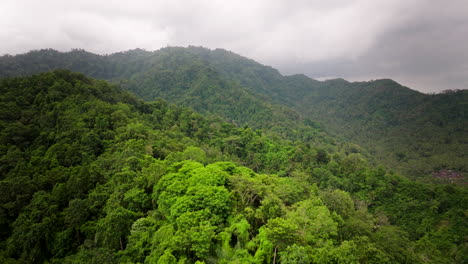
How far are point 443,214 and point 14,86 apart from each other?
89.6m

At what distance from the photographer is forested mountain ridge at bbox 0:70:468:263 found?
15.8 metres

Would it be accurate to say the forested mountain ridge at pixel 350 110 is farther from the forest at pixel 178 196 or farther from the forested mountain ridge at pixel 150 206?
the forested mountain ridge at pixel 150 206

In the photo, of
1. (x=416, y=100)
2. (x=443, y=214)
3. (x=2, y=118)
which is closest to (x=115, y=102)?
(x=2, y=118)

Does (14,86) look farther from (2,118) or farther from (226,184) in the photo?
(226,184)

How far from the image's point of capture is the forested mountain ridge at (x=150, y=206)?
51.9ft

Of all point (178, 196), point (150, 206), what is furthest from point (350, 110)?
point (178, 196)

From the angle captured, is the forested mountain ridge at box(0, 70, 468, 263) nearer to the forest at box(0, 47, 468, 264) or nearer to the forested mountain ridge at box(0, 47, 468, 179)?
the forest at box(0, 47, 468, 264)

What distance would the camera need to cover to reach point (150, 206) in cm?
2291

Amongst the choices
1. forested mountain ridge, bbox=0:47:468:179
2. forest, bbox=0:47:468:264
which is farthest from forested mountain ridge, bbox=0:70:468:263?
forested mountain ridge, bbox=0:47:468:179

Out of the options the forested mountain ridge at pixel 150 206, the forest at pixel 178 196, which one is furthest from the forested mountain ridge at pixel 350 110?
the forested mountain ridge at pixel 150 206

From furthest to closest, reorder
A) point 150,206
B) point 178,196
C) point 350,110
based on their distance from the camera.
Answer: point 350,110, point 150,206, point 178,196

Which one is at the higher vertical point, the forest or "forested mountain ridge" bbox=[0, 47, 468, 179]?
"forested mountain ridge" bbox=[0, 47, 468, 179]

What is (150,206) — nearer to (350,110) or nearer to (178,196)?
(178,196)

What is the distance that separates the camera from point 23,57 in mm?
155875
